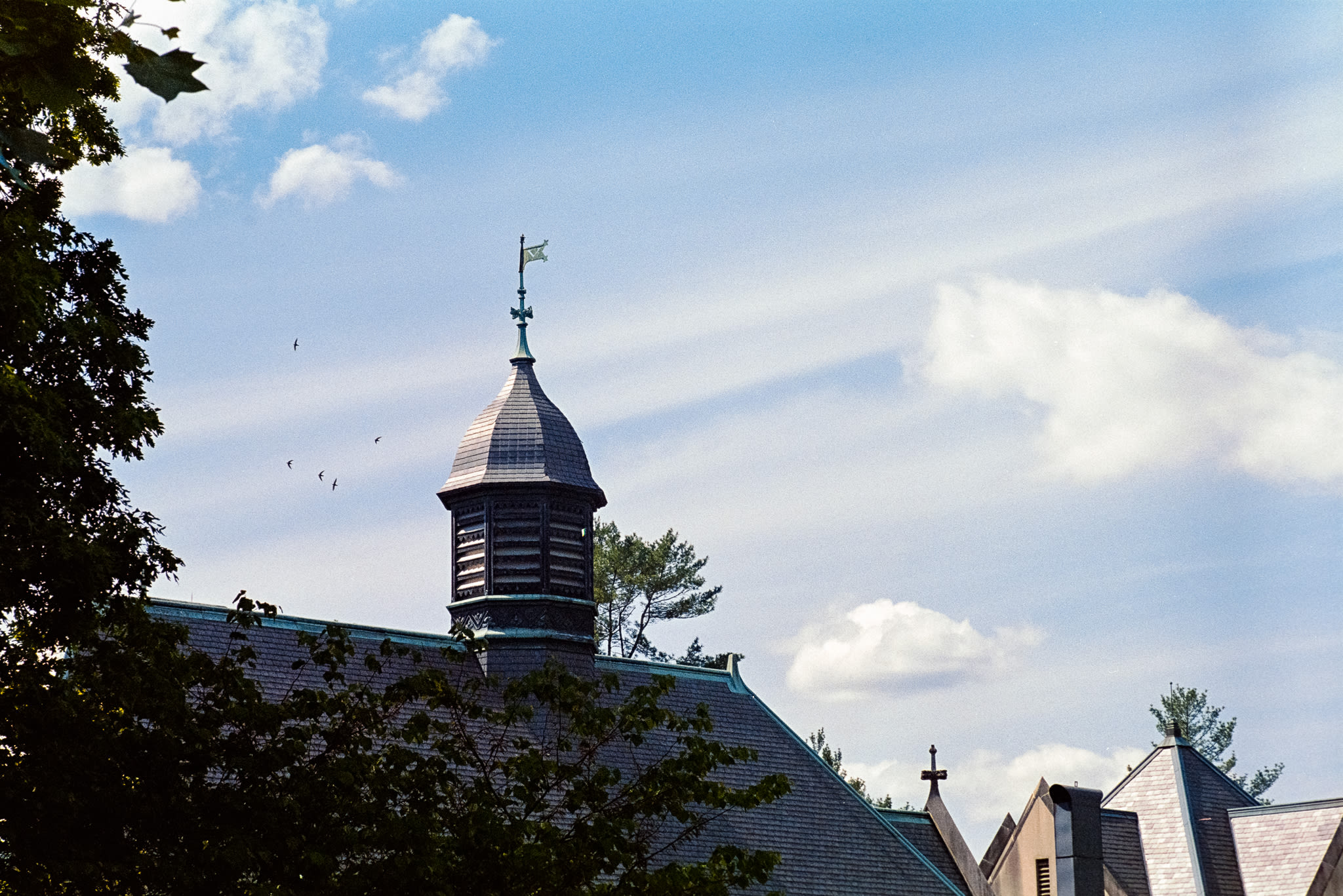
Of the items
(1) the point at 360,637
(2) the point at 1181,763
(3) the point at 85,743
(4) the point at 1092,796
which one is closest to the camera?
(3) the point at 85,743

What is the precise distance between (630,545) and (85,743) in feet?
157

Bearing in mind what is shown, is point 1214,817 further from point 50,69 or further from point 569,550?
point 50,69

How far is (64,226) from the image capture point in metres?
14.8

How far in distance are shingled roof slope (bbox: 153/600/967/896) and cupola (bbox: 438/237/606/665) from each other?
4.06ft

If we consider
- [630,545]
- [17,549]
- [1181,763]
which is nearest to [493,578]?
[1181,763]

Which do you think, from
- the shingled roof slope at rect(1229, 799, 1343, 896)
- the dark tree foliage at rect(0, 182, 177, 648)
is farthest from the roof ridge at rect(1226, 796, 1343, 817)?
the dark tree foliage at rect(0, 182, 177, 648)

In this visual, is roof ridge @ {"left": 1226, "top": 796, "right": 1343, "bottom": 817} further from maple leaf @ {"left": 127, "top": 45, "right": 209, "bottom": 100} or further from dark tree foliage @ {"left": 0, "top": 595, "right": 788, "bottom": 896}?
maple leaf @ {"left": 127, "top": 45, "right": 209, "bottom": 100}

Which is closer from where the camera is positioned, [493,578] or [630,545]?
[493,578]

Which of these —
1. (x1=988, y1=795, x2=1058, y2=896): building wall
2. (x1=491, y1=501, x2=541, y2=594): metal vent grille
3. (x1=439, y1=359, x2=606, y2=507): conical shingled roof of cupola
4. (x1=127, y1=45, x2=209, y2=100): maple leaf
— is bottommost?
(x1=127, y1=45, x2=209, y2=100): maple leaf

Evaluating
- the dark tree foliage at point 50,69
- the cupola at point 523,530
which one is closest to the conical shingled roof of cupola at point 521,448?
the cupola at point 523,530

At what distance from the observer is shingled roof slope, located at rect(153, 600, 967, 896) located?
30141 millimetres

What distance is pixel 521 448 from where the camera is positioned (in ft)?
112

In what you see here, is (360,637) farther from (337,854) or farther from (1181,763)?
(1181,763)

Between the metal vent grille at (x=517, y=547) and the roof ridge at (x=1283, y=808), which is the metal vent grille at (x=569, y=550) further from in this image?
the roof ridge at (x=1283, y=808)
